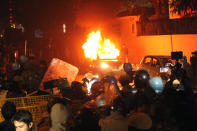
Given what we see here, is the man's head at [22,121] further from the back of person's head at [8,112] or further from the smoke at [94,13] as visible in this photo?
the smoke at [94,13]

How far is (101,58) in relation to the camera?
1578 centimetres

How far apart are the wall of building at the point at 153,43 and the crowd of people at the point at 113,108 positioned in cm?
867

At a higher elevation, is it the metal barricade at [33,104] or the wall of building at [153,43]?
the wall of building at [153,43]

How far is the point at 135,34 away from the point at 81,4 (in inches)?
459

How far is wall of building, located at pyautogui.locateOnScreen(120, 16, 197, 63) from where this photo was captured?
16062 mm

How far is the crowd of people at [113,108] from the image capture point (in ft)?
15.7

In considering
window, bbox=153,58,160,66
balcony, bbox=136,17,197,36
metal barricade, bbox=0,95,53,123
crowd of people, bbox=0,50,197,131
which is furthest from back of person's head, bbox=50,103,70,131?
balcony, bbox=136,17,197,36

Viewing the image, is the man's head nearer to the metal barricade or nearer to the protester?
the protester

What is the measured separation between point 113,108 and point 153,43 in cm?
1539

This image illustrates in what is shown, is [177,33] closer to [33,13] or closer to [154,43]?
[154,43]

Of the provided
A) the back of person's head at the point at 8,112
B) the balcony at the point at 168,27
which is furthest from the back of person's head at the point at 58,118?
the balcony at the point at 168,27

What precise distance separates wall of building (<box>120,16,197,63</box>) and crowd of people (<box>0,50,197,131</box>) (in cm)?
867

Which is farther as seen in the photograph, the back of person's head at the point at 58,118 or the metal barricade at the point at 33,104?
the metal barricade at the point at 33,104

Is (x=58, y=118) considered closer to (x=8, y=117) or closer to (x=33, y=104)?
(x=8, y=117)
